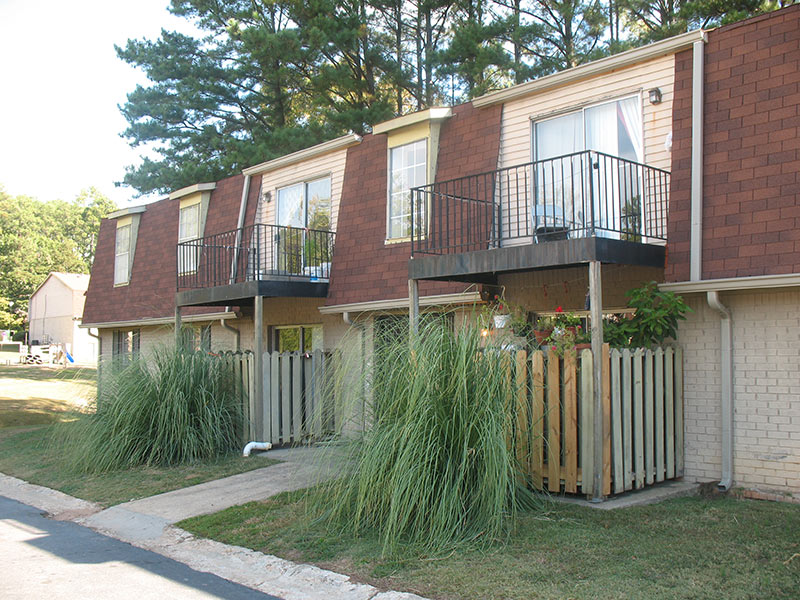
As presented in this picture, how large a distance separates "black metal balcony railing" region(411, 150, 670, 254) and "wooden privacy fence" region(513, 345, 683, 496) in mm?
1471

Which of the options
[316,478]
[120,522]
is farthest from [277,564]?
[120,522]

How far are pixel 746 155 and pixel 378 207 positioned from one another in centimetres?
590

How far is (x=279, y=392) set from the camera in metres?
11.8

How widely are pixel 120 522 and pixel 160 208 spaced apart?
462 inches

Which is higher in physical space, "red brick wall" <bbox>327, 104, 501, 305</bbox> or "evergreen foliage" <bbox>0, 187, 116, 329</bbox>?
"evergreen foliage" <bbox>0, 187, 116, 329</bbox>

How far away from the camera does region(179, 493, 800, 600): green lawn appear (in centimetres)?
491

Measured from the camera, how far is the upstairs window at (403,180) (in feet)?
38.4

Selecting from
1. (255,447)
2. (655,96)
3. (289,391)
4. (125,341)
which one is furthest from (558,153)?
(125,341)

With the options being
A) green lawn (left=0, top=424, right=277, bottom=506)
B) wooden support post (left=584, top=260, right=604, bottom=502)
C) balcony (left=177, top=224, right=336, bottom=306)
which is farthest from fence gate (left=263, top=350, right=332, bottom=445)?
wooden support post (left=584, top=260, right=604, bottom=502)

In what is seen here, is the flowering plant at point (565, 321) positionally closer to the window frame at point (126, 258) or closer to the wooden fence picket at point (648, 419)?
the wooden fence picket at point (648, 419)

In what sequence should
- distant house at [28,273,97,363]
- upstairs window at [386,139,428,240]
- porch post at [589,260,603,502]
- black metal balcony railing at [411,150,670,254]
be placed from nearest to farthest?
porch post at [589,260,603,502], black metal balcony railing at [411,150,670,254], upstairs window at [386,139,428,240], distant house at [28,273,97,363]

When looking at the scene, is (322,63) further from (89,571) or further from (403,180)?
(89,571)

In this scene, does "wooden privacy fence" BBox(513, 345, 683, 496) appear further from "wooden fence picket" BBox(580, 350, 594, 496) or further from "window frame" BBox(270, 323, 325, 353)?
"window frame" BBox(270, 323, 325, 353)

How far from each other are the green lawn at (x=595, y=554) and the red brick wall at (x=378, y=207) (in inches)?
195
